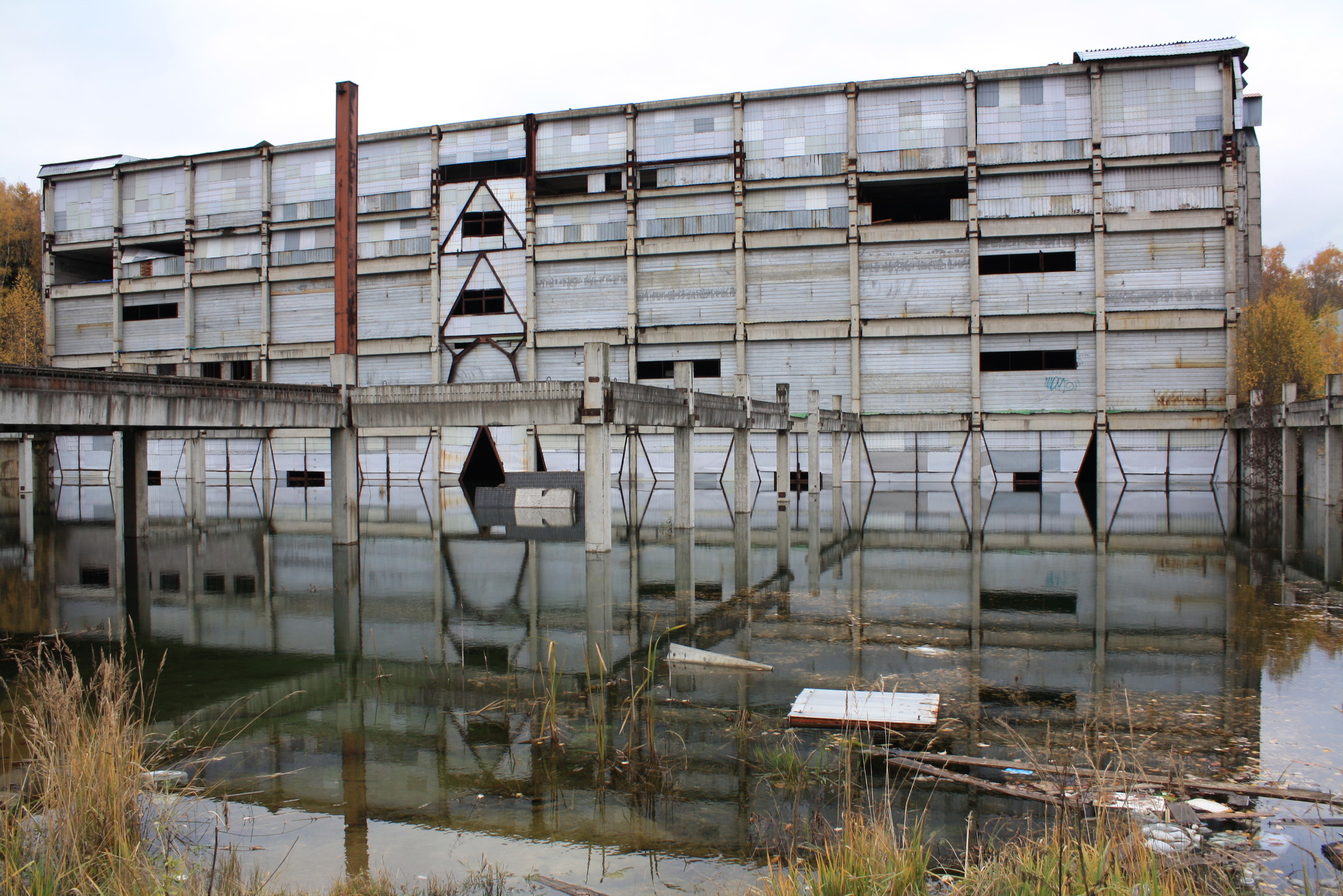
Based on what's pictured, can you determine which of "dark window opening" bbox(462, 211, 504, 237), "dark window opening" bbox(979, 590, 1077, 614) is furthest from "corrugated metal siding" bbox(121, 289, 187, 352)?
"dark window opening" bbox(979, 590, 1077, 614)

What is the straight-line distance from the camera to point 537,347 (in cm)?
4853

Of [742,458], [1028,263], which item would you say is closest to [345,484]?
[742,458]

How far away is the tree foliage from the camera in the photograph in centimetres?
6244

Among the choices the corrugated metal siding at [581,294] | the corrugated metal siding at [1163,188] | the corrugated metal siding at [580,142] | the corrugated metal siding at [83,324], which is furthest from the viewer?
the corrugated metal siding at [83,324]

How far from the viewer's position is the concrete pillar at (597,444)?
63.7 ft

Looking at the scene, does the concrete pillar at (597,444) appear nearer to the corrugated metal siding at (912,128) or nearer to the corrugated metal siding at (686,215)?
the corrugated metal siding at (686,215)

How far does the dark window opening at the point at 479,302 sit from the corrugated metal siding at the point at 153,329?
17.3 metres

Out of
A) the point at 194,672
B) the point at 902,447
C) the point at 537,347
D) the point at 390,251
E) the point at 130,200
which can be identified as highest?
the point at 130,200

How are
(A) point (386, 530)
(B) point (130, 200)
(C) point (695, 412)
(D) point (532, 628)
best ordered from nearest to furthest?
(D) point (532, 628)
(C) point (695, 412)
(A) point (386, 530)
(B) point (130, 200)

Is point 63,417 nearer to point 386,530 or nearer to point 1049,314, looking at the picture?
point 386,530

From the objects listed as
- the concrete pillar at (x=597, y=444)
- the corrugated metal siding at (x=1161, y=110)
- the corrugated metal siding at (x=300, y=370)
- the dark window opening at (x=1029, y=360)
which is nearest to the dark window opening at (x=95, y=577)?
the concrete pillar at (x=597, y=444)

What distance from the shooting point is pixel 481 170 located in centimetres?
4938

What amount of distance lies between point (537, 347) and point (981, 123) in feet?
79.9

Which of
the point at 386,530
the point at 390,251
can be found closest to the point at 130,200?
the point at 390,251
